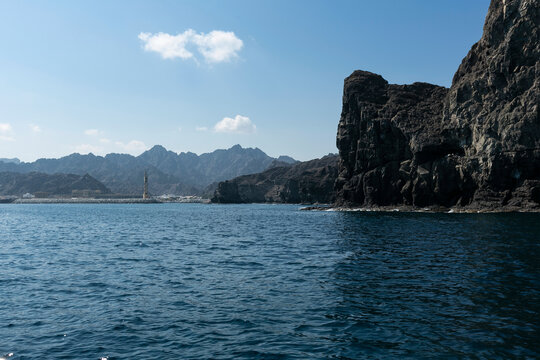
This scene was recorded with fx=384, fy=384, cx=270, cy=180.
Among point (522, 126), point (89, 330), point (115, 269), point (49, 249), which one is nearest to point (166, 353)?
point (89, 330)

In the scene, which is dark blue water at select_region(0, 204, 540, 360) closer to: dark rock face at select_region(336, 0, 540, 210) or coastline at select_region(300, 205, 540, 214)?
coastline at select_region(300, 205, 540, 214)

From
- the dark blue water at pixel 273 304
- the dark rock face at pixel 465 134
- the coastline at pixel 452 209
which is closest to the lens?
the dark blue water at pixel 273 304

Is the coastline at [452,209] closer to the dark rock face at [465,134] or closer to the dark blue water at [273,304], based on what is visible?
the dark rock face at [465,134]

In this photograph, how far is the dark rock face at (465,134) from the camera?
98.1 metres

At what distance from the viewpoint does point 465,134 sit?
112375 mm

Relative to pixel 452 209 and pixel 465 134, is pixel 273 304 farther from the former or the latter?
pixel 465 134

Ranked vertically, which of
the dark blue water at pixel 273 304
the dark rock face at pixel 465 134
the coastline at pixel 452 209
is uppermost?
the dark rock face at pixel 465 134

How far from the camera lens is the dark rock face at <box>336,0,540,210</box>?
98.1 m

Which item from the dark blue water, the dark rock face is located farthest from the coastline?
the dark blue water

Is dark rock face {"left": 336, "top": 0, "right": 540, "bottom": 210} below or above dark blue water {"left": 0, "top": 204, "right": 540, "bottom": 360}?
above

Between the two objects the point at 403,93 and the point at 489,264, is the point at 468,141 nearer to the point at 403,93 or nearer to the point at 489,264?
the point at 403,93

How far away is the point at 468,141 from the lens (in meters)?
112

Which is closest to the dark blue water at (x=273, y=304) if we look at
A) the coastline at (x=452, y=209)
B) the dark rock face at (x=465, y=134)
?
the coastline at (x=452, y=209)

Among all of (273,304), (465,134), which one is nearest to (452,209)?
(465,134)
